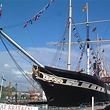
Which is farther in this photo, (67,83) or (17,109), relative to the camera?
(67,83)

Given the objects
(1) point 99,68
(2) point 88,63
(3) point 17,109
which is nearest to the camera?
(3) point 17,109

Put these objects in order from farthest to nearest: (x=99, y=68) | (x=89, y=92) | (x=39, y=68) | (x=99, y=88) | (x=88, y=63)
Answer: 1. (x=99, y=68)
2. (x=88, y=63)
3. (x=99, y=88)
4. (x=89, y=92)
5. (x=39, y=68)

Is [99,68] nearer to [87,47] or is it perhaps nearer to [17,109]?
[87,47]

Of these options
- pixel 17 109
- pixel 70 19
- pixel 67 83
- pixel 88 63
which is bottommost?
pixel 17 109

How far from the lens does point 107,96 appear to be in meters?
45.7

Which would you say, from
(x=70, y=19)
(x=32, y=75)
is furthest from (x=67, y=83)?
(x=70, y=19)

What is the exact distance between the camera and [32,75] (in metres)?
36.5

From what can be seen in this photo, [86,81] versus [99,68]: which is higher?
[99,68]

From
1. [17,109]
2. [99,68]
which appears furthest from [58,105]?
[99,68]

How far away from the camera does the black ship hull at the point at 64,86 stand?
3594cm

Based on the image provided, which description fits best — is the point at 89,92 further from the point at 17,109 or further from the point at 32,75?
the point at 17,109

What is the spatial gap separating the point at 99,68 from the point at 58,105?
2528 centimetres

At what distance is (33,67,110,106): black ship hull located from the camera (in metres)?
35.9

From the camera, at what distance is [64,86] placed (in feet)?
119
